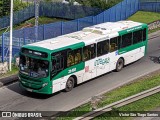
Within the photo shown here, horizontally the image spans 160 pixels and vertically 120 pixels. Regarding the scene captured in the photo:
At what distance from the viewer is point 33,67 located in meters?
18.6

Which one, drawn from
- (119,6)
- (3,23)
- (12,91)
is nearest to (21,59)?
(12,91)

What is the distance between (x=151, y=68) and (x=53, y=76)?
25.4 ft

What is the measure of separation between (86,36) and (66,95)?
376 cm

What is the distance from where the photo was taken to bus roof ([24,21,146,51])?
19.2 metres

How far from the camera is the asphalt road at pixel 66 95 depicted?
17.8m

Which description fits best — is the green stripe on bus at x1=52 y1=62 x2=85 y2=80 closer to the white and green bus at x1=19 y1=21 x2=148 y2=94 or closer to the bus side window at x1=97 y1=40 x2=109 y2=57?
the white and green bus at x1=19 y1=21 x2=148 y2=94

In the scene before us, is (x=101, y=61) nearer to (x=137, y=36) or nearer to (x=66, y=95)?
(x=66, y=95)

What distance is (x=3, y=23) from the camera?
168 feet

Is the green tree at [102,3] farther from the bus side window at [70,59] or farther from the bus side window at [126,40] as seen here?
the bus side window at [70,59]

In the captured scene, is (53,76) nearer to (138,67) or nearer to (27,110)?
(27,110)

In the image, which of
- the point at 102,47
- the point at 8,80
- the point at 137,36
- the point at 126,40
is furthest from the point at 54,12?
the point at 8,80

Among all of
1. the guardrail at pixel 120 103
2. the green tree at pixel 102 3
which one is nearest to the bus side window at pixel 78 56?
the guardrail at pixel 120 103

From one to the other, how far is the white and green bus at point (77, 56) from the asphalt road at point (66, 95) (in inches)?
17.1

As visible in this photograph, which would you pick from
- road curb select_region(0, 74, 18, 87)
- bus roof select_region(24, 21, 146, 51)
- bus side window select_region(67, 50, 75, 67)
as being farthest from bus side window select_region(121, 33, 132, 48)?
road curb select_region(0, 74, 18, 87)
